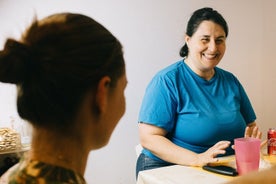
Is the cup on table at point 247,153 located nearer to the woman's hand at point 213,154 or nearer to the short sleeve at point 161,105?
the woman's hand at point 213,154

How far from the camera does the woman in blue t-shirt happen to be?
161 centimetres

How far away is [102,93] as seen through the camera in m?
0.78

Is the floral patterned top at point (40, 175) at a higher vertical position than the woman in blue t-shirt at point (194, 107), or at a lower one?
higher

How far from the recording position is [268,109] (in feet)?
10.1

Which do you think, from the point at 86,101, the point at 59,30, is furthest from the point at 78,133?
the point at 59,30

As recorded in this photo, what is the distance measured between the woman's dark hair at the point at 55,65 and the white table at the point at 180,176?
1.93 feet

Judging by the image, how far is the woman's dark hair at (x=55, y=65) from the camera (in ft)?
2.38

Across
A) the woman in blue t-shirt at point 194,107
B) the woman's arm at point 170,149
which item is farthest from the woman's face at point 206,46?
the woman's arm at point 170,149

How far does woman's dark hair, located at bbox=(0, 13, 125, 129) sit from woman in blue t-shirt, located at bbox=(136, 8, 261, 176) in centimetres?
85

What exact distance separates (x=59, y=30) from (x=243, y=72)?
8.23 feet

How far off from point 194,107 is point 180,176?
1.49 feet

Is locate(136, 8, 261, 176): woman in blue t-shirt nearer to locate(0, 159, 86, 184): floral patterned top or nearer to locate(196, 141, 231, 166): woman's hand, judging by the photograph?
locate(196, 141, 231, 166): woman's hand

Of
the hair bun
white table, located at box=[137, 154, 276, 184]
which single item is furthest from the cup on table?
the hair bun

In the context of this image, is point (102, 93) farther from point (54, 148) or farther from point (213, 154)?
point (213, 154)
